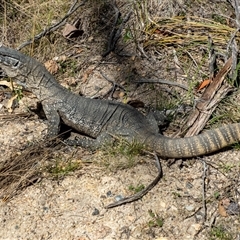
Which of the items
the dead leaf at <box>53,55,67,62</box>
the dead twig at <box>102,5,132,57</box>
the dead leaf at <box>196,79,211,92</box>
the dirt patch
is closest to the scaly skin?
the dirt patch

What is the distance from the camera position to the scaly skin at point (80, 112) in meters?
5.46

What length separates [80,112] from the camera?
18.9ft

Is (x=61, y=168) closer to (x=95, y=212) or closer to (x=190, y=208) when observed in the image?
(x=95, y=212)

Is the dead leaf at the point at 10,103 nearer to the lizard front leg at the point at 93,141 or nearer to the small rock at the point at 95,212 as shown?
the lizard front leg at the point at 93,141

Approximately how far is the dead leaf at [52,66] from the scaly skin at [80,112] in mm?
708

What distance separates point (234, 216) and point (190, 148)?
792 millimetres

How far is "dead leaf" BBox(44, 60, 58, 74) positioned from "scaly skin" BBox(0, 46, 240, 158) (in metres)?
0.71

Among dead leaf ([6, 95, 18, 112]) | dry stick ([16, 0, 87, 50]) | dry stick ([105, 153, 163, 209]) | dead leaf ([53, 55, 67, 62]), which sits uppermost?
dry stick ([16, 0, 87, 50])

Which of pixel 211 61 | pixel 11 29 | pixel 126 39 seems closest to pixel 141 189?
pixel 211 61

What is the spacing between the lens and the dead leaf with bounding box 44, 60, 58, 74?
6.59 m

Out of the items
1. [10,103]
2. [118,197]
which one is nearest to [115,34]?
[10,103]

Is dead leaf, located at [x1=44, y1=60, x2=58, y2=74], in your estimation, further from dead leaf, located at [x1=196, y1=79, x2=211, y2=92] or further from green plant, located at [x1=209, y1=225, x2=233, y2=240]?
green plant, located at [x1=209, y1=225, x2=233, y2=240]

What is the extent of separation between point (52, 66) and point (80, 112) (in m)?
1.13

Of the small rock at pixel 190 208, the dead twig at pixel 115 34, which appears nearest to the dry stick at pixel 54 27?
the dead twig at pixel 115 34
